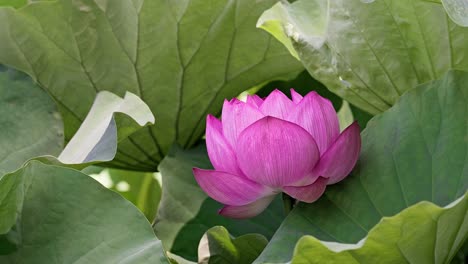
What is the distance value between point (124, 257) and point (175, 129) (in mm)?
455

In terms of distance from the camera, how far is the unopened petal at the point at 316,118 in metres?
0.80

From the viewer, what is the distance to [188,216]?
44.7 inches

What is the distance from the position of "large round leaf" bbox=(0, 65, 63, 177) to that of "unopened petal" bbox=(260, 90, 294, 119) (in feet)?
1.05

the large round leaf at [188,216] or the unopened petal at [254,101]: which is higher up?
the unopened petal at [254,101]

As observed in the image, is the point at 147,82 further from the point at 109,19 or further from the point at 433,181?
the point at 433,181

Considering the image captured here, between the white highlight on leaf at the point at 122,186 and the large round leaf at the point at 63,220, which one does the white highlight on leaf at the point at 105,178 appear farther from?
the large round leaf at the point at 63,220

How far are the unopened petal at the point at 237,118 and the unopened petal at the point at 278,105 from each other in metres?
0.02

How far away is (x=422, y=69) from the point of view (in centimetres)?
94

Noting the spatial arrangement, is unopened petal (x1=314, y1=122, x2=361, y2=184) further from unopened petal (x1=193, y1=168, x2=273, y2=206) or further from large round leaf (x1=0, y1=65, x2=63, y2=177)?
large round leaf (x1=0, y1=65, x2=63, y2=177)

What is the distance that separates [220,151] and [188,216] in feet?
1.10

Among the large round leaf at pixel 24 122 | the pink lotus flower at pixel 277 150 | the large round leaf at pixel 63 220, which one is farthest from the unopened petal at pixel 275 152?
the large round leaf at pixel 24 122

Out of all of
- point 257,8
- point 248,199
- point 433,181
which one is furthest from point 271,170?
point 257,8

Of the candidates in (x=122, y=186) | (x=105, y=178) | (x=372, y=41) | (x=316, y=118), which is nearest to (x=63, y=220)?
(x=316, y=118)

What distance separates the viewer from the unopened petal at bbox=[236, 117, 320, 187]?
30.3 inches
